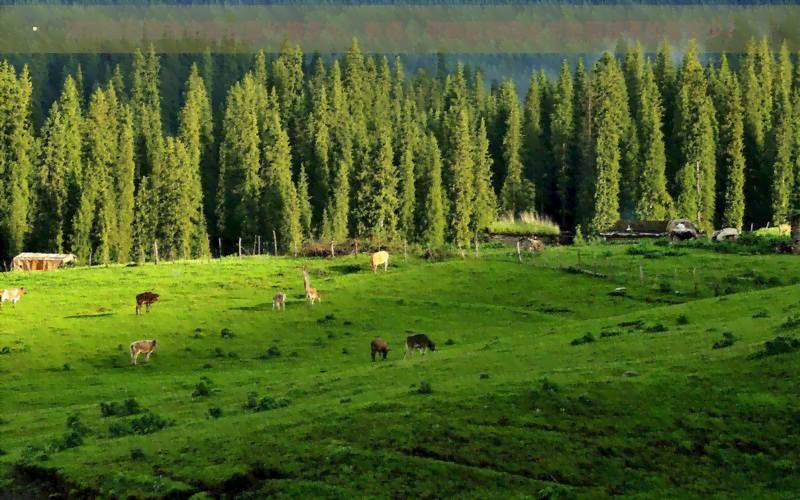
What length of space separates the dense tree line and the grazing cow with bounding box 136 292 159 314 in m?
48.0

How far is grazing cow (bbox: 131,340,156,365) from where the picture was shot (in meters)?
55.7

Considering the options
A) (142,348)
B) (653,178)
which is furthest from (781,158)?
(142,348)

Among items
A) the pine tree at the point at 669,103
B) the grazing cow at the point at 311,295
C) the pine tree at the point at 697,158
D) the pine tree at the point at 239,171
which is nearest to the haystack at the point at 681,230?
the pine tree at the point at 697,158

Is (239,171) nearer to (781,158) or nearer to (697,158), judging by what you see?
(697,158)

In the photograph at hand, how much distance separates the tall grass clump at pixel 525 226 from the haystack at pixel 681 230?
2280 centimetres

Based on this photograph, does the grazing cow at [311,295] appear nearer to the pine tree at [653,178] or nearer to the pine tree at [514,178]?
the pine tree at [653,178]

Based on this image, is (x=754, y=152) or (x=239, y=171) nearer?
(x=239, y=171)

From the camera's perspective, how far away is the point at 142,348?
56156 millimetres

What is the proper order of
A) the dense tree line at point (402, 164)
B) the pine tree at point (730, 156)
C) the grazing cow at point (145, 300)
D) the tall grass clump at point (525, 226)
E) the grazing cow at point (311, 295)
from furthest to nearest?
the pine tree at point (730, 156), the tall grass clump at point (525, 226), the dense tree line at point (402, 164), the grazing cow at point (311, 295), the grazing cow at point (145, 300)

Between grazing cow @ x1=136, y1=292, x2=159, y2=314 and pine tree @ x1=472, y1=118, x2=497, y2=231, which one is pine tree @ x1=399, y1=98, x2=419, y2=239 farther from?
grazing cow @ x1=136, y1=292, x2=159, y2=314

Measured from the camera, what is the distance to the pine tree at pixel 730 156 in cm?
13375

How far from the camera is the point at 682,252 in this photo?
289 feet

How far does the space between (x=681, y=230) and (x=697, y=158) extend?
27248 mm

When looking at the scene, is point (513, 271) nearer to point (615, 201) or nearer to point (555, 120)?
point (615, 201)
